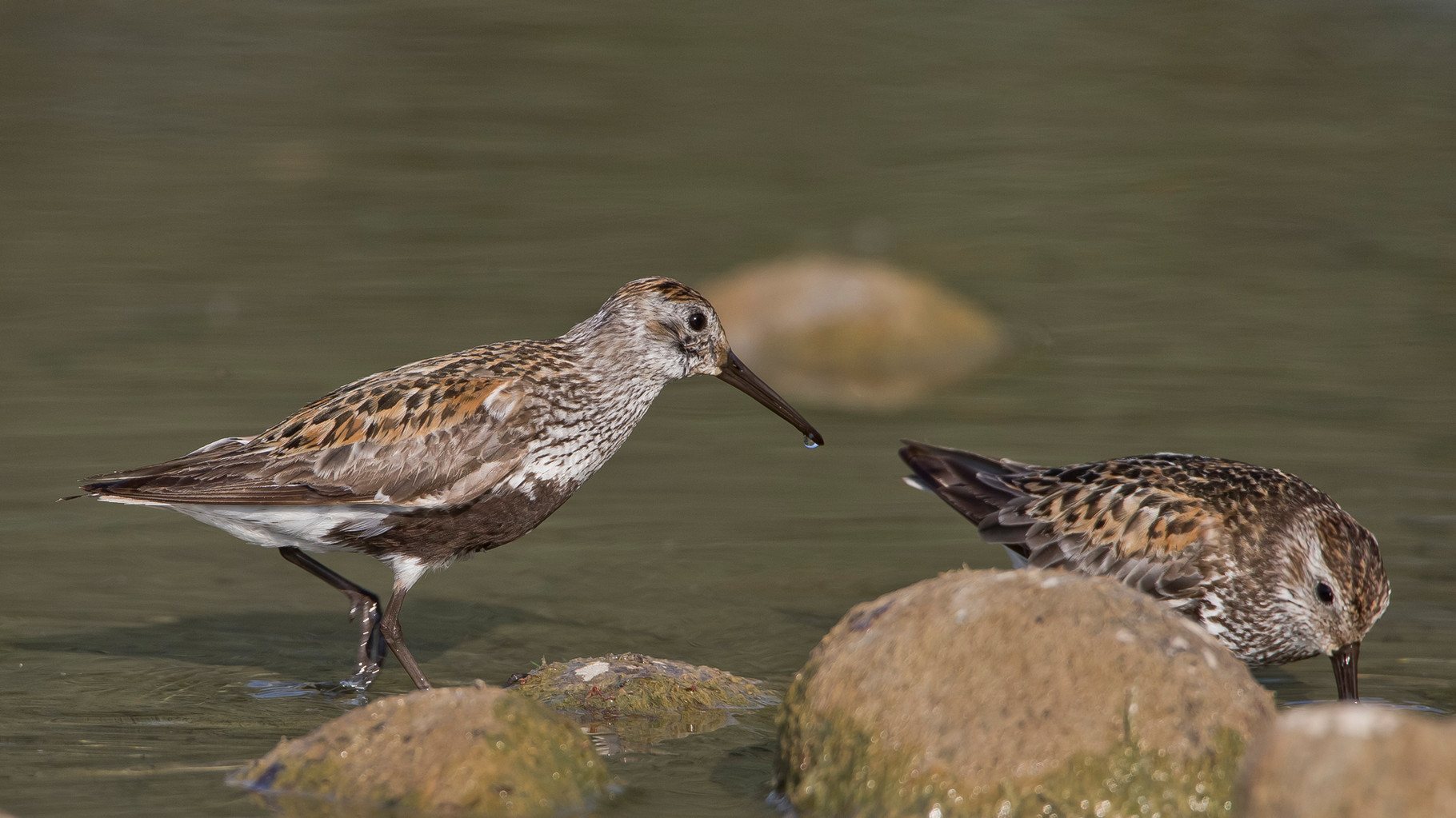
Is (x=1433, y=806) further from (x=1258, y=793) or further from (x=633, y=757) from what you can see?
(x=633, y=757)

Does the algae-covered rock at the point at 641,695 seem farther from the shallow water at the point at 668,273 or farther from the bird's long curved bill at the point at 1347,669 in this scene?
the bird's long curved bill at the point at 1347,669

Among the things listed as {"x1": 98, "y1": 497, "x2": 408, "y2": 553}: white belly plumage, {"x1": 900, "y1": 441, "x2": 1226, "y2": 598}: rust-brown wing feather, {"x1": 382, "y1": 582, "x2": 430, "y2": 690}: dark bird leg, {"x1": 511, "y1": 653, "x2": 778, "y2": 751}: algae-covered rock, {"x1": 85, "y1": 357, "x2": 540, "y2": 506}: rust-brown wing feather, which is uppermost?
{"x1": 85, "y1": 357, "x2": 540, "y2": 506}: rust-brown wing feather

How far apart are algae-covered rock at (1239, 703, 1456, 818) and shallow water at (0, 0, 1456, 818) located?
9.28ft

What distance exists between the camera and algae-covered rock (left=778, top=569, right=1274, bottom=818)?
632cm

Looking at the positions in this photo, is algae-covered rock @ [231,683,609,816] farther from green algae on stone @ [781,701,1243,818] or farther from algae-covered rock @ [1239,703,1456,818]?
algae-covered rock @ [1239,703,1456,818]

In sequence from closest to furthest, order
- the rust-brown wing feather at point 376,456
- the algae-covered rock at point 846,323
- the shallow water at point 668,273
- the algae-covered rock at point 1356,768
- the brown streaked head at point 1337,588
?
the algae-covered rock at point 1356,768 → the brown streaked head at point 1337,588 → the rust-brown wing feather at point 376,456 → the shallow water at point 668,273 → the algae-covered rock at point 846,323

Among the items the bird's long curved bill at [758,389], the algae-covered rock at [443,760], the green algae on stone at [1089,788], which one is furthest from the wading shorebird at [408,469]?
the green algae on stone at [1089,788]

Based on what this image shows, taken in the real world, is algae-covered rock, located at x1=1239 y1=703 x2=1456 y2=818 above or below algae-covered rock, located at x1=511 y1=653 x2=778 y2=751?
above

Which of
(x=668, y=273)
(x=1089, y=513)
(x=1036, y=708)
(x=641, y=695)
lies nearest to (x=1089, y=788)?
(x=1036, y=708)

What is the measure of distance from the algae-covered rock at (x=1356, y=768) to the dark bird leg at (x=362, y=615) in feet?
17.3

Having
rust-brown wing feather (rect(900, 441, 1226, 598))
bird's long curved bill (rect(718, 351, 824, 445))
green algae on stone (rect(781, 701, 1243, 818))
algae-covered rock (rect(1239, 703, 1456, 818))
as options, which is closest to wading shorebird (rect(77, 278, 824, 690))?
bird's long curved bill (rect(718, 351, 824, 445))

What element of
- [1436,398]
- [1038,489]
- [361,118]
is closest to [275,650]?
[1038,489]

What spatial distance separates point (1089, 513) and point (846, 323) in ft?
24.1

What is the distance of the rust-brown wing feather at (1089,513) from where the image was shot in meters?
8.71
